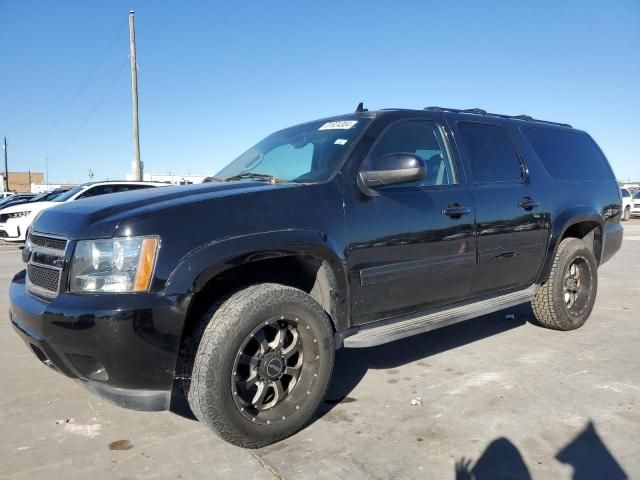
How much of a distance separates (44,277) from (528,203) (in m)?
3.54

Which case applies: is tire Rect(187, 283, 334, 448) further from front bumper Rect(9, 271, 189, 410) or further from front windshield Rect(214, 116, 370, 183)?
front windshield Rect(214, 116, 370, 183)

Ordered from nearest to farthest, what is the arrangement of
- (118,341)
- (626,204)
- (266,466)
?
(118,341) → (266,466) → (626,204)

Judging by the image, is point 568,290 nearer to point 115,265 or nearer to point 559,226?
point 559,226

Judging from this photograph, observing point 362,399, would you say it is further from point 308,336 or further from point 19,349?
point 19,349

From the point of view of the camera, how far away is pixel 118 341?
234cm

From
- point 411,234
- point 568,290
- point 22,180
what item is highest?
point 22,180

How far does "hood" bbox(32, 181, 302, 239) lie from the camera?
98.7 inches

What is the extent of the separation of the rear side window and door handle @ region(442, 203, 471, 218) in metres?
1.45

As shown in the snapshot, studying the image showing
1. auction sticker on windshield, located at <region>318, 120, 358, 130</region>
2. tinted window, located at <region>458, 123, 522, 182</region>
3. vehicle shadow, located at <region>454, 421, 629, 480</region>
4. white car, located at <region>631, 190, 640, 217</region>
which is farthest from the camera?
white car, located at <region>631, 190, 640, 217</region>

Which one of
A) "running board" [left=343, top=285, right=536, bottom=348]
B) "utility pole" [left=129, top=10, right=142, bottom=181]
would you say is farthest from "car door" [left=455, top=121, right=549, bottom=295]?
"utility pole" [left=129, top=10, right=142, bottom=181]

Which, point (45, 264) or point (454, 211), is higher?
point (454, 211)

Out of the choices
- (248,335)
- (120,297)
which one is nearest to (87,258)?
(120,297)

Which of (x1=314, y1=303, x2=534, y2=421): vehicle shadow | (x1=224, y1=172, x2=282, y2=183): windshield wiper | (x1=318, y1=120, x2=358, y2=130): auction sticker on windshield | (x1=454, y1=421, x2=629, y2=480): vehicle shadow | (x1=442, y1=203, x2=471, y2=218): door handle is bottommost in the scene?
(x1=314, y1=303, x2=534, y2=421): vehicle shadow

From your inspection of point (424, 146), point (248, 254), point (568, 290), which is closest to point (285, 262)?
point (248, 254)
